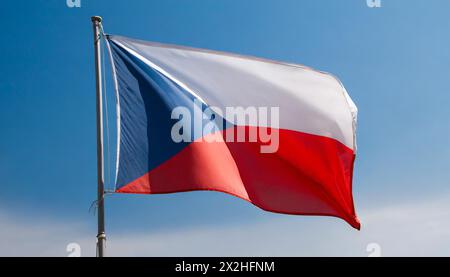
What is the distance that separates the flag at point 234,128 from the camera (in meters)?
14.4

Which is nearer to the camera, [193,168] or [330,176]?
[193,168]

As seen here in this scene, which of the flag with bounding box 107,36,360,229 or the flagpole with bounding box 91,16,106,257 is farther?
the flag with bounding box 107,36,360,229

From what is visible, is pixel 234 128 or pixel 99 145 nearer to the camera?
pixel 99 145

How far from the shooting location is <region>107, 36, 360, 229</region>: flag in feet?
47.2

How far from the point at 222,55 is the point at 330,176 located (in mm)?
3783

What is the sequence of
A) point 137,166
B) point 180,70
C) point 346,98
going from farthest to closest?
point 346,98, point 180,70, point 137,166

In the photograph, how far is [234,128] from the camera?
15844 millimetres

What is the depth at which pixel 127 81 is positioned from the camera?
14.9m

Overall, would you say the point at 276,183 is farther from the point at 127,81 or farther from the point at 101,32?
the point at 101,32

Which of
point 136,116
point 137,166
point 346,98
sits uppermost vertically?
point 346,98

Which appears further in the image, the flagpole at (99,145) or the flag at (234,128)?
the flag at (234,128)

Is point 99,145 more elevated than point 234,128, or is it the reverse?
point 234,128
